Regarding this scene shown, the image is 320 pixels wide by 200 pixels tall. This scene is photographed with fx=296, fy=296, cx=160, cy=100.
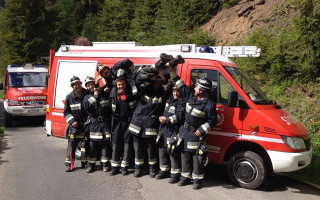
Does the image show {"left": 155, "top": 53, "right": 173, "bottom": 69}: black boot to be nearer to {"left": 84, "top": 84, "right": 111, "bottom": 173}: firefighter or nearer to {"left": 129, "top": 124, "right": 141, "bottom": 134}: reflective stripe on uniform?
{"left": 129, "top": 124, "right": 141, "bottom": 134}: reflective stripe on uniform

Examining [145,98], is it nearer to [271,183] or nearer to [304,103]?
[271,183]

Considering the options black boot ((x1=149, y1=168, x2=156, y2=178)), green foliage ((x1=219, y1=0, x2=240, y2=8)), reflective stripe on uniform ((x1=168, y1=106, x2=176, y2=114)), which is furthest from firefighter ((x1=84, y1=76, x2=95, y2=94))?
green foliage ((x1=219, y1=0, x2=240, y2=8))

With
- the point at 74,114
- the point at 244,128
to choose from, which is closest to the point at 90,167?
the point at 74,114

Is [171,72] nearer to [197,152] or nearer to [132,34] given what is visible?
[197,152]

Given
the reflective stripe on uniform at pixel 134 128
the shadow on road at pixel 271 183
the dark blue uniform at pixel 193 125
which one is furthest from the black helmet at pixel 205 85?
the shadow on road at pixel 271 183

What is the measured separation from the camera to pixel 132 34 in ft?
80.8

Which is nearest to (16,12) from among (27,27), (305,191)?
(27,27)

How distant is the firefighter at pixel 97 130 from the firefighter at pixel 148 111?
60 centimetres

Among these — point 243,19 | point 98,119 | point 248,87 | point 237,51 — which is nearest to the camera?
point 248,87

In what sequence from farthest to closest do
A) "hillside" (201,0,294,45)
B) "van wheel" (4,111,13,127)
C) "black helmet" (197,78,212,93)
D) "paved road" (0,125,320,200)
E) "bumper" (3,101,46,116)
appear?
"hillside" (201,0,294,45), "van wheel" (4,111,13,127), "bumper" (3,101,46,116), "black helmet" (197,78,212,93), "paved road" (0,125,320,200)

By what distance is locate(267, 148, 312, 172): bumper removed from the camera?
188 inches

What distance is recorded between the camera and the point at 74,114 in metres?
6.04

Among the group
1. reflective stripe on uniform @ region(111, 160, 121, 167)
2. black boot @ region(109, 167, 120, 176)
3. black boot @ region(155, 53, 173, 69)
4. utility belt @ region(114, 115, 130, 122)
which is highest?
black boot @ region(155, 53, 173, 69)

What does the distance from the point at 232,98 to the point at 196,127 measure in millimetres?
776
